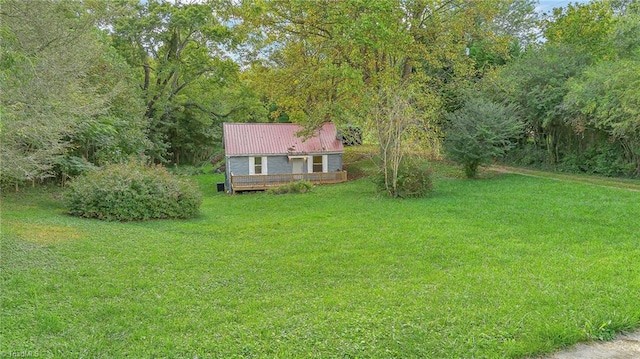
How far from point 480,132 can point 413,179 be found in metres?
4.57

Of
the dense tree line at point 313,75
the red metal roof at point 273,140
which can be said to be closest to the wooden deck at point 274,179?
the red metal roof at point 273,140

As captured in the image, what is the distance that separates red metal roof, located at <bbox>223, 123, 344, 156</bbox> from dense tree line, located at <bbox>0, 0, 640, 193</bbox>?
4.13 ft

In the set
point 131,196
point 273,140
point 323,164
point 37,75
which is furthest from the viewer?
point 323,164

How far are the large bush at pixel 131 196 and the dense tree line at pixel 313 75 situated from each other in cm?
106

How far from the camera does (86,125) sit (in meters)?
12.8

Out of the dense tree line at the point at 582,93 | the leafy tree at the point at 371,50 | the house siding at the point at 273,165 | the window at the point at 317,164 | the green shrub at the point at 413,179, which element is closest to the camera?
the green shrub at the point at 413,179

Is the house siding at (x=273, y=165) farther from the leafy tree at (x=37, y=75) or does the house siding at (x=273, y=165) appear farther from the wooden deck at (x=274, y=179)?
the leafy tree at (x=37, y=75)

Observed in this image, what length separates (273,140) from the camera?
20125 mm

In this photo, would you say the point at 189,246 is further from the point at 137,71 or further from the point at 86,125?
the point at 137,71

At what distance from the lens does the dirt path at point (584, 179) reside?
14.4 metres

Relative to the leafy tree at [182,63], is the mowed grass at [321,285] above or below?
below

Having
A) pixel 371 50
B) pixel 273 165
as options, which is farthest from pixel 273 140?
pixel 371 50

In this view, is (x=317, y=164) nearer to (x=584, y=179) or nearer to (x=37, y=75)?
(x=584, y=179)

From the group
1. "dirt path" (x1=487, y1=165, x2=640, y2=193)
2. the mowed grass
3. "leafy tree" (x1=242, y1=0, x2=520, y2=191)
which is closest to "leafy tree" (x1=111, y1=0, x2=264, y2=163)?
"leafy tree" (x1=242, y1=0, x2=520, y2=191)
